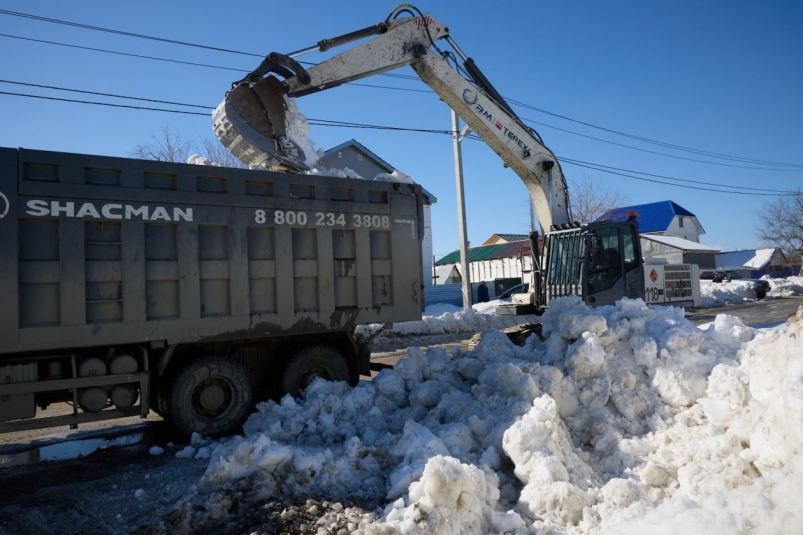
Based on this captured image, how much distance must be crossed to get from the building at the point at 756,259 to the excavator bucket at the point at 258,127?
52.4m

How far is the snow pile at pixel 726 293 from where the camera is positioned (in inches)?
1064

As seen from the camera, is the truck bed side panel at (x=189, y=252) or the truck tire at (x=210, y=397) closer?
the truck bed side panel at (x=189, y=252)

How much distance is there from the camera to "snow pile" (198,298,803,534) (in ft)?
12.4

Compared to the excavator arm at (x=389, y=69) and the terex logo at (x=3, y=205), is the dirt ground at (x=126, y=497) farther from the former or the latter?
the excavator arm at (x=389, y=69)

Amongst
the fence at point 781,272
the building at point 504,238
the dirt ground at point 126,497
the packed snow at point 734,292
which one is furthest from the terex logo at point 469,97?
the fence at point 781,272

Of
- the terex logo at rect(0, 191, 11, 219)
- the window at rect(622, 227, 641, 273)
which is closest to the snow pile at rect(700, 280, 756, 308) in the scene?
the window at rect(622, 227, 641, 273)

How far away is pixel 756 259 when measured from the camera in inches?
2099

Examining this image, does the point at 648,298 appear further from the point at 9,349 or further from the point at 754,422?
the point at 9,349

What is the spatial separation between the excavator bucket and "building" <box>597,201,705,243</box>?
46704 millimetres

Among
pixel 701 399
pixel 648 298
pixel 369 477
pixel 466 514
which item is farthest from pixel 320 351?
pixel 648 298

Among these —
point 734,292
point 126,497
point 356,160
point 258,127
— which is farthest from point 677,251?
point 126,497

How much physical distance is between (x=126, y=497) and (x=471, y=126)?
796 cm

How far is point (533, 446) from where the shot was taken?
454 centimetres

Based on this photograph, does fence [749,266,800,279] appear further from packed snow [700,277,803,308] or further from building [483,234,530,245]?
building [483,234,530,245]
